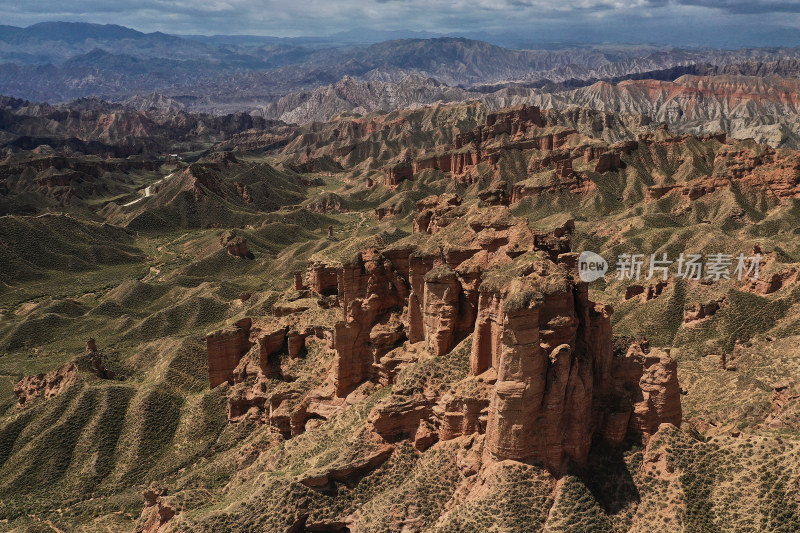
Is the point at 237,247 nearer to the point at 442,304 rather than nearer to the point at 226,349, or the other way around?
the point at 226,349

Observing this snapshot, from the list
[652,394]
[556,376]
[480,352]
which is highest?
[556,376]

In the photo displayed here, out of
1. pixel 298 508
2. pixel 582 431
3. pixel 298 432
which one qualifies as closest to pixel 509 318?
pixel 582 431

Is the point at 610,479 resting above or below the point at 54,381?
above

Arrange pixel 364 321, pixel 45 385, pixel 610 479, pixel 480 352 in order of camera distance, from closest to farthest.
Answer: pixel 610 479
pixel 480 352
pixel 364 321
pixel 45 385

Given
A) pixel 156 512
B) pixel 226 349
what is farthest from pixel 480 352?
pixel 226 349

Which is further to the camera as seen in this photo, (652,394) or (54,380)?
(54,380)

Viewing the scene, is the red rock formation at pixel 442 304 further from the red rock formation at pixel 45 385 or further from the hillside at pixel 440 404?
the red rock formation at pixel 45 385

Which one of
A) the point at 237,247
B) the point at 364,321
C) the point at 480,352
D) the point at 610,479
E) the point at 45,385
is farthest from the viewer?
the point at 237,247
